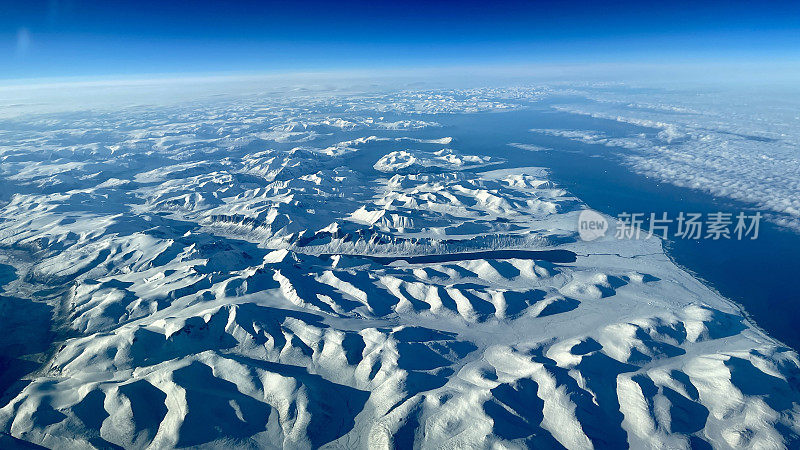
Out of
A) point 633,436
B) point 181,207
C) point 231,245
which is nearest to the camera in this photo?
point 633,436

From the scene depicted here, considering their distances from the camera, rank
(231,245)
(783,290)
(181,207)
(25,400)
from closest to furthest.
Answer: (25,400) < (783,290) < (231,245) < (181,207)

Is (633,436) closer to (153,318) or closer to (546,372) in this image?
(546,372)

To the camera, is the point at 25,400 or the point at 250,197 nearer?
the point at 25,400

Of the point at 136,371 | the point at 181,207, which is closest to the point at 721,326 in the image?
the point at 136,371

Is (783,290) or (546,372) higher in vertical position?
(546,372)

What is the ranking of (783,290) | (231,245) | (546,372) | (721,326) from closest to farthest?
(546,372)
(721,326)
(783,290)
(231,245)

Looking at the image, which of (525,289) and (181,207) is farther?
(181,207)

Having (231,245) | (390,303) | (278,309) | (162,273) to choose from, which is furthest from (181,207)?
(390,303)

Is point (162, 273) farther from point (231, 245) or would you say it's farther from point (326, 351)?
point (326, 351)

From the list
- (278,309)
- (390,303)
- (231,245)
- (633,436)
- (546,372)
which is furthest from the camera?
(231,245)
